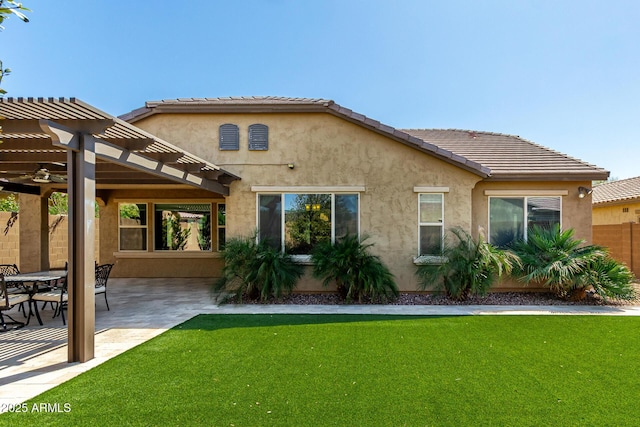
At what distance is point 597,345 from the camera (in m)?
5.84

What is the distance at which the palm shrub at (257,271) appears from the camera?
902 cm

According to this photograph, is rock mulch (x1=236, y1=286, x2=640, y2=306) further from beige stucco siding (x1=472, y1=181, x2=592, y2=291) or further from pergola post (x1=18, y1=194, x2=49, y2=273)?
pergola post (x1=18, y1=194, x2=49, y2=273)

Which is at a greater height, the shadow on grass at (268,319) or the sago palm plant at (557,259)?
the sago palm plant at (557,259)

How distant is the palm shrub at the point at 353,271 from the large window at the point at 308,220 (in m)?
0.72

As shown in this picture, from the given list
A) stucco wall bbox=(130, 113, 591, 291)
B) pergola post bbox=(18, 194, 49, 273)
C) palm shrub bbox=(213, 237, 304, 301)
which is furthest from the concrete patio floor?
pergola post bbox=(18, 194, 49, 273)

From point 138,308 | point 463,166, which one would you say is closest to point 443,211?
point 463,166

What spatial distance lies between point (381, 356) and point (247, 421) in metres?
2.46

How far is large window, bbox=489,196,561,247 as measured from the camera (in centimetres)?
1054

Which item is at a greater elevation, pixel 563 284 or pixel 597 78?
pixel 597 78

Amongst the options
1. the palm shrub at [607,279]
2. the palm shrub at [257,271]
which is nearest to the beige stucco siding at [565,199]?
the palm shrub at [607,279]

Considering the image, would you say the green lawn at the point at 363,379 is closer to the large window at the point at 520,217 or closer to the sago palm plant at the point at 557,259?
the sago palm plant at the point at 557,259

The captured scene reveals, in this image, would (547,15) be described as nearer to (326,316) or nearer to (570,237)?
(570,237)

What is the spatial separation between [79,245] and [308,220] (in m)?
6.10

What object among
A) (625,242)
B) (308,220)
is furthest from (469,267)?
(625,242)
